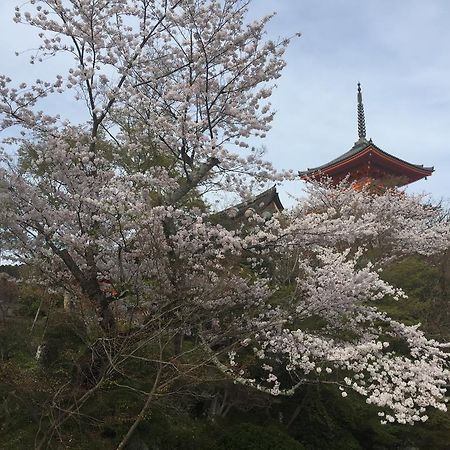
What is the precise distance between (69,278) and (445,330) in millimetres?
7245

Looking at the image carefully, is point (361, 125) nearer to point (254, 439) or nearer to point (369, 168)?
point (369, 168)

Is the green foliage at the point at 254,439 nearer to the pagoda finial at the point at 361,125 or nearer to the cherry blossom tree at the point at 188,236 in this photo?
the cherry blossom tree at the point at 188,236

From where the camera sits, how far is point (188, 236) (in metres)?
7.73

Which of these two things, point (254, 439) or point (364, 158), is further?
point (364, 158)

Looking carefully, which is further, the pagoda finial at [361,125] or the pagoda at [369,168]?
the pagoda finial at [361,125]

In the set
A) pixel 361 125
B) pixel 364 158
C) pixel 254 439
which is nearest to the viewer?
pixel 254 439

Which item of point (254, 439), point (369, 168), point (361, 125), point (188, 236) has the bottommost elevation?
point (254, 439)

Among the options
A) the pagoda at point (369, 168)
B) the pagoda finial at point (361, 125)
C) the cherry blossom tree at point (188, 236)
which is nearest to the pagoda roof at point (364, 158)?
the pagoda at point (369, 168)

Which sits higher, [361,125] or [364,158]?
[361,125]

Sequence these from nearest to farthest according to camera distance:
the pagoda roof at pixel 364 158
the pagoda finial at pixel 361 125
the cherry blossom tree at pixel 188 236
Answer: the cherry blossom tree at pixel 188 236 < the pagoda roof at pixel 364 158 < the pagoda finial at pixel 361 125

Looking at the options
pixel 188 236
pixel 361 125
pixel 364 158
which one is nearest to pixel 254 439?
pixel 188 236

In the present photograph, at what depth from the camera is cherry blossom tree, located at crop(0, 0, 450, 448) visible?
286 inches

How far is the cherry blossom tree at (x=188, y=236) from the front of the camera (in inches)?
286

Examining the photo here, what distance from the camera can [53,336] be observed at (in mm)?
8992
